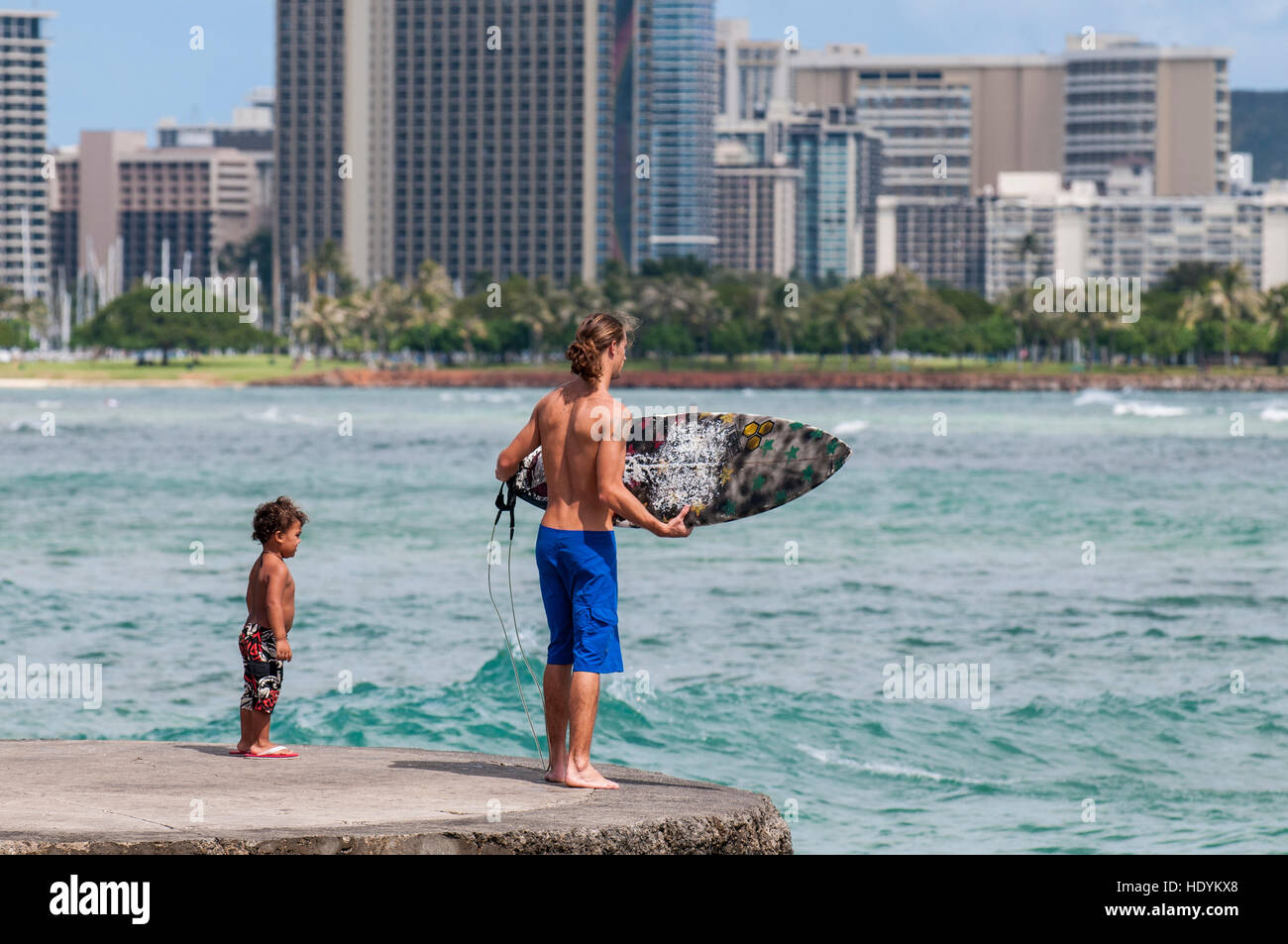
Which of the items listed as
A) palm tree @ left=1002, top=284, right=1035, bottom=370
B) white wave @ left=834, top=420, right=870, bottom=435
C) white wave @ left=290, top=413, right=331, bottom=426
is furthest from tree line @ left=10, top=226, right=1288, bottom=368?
white wave @ left=834, top=420, right=870, bottom=435

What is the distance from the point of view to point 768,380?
155 metres

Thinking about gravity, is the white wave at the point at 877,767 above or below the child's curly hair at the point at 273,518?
below

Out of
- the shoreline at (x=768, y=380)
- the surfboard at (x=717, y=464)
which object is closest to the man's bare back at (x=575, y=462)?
the surfboard at (x=717, y=464)

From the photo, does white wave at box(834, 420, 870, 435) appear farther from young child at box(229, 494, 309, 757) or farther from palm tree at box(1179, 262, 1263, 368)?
young child at box(229, 494, 309, 757)

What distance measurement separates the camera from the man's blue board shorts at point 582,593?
25.0 ft

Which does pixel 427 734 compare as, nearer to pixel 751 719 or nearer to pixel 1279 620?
pixel 751 719

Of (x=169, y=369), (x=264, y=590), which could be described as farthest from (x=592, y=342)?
(x=169, y=369)

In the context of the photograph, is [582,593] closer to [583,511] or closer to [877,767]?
[583,511]

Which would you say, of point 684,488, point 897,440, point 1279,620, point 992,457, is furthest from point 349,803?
point 897,440

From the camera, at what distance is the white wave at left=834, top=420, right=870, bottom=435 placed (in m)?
85.6

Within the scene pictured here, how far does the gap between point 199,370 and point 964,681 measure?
15287 cm

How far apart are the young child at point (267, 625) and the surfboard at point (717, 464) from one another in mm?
1152

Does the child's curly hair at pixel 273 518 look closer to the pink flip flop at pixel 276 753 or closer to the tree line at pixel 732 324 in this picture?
the pink flip flop at pixel 276 753

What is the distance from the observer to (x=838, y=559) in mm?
32719
